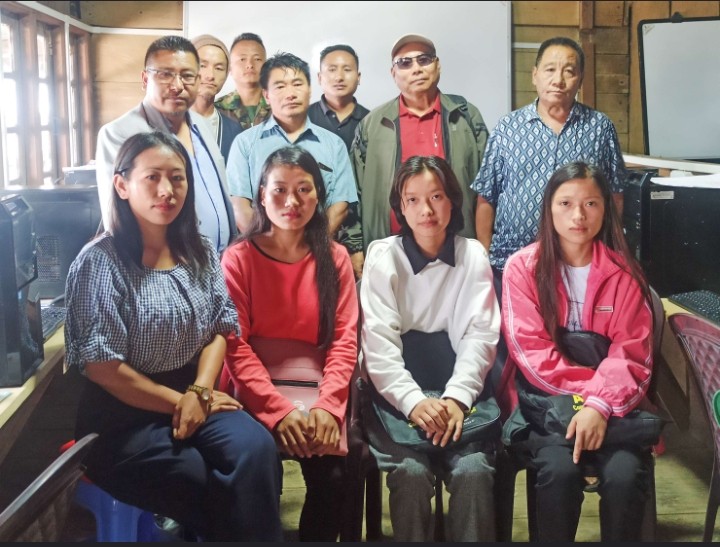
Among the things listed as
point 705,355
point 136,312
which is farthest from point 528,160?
point 136,312

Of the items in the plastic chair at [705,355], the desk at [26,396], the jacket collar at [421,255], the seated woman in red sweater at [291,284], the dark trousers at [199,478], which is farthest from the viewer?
the jacket collar at [421,255]

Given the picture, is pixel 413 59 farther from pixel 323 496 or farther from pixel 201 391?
pixel 323 496

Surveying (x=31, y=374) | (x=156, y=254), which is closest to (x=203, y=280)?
(x=156, y=254)

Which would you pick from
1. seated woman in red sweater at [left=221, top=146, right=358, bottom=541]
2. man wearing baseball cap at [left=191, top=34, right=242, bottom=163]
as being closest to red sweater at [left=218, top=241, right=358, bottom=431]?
seated woman in red sweater at [left=221, top=146, right=358, bottom=541]

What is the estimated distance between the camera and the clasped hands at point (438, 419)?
6.16 ft

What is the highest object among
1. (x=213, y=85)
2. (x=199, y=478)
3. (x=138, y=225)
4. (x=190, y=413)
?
(x=213, y=85)

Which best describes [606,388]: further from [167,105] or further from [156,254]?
[167,105]

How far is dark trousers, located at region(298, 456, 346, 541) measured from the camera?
1876 mm

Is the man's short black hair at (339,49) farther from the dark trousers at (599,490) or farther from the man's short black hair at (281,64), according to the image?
the dark trousers at (599,490)

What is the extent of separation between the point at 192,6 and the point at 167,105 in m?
0.32

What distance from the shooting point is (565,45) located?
84.7 inches

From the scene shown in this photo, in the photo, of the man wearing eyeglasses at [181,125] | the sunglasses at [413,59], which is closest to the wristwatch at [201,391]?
the man wearing eyeglasses at [181,125]

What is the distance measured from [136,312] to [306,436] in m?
0.54

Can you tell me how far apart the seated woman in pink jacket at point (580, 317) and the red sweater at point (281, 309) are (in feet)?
1.50
